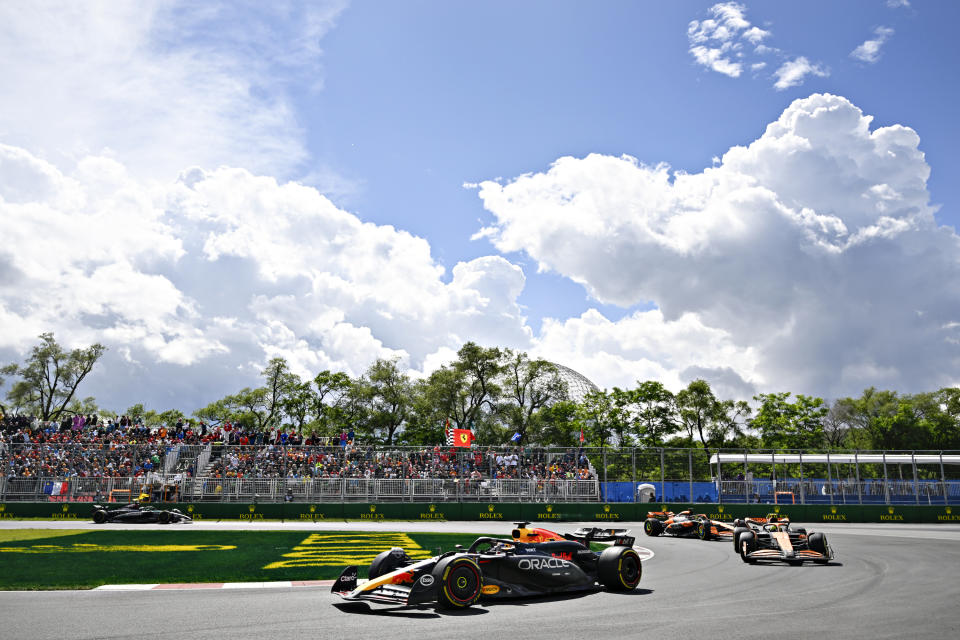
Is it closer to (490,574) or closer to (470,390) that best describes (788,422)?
(470,390)

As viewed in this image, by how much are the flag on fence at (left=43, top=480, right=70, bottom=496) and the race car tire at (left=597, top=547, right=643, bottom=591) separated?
30349 millimetres

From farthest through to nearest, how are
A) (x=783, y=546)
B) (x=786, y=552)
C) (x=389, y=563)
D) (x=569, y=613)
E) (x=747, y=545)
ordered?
(x=747, y=545)
(x=783, y=546)
(x=786, y=552)
(x=389, y=563)
(x=569, y=613)

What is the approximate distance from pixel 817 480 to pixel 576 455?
12.8 meters

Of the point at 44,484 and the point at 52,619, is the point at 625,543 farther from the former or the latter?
the point at 44,484

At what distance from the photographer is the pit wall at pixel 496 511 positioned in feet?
105

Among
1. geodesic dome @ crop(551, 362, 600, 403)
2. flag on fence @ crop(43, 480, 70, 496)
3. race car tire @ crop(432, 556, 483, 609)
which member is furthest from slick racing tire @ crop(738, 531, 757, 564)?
geodesic dome @ crop(551, 362, 600, 403)

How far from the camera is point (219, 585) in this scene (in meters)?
11.8

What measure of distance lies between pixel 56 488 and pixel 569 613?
31618 mm

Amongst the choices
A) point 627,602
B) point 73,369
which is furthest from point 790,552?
point 73,369

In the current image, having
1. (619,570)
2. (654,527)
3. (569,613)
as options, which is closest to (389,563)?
(569,613)

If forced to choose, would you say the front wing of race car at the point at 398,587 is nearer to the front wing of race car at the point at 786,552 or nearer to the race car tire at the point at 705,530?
the front wing of race car at the point at 786,552

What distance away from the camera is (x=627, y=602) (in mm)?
10102

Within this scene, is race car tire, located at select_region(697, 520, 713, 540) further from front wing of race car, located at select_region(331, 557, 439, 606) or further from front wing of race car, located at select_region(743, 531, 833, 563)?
front wing of race car, located at select_region(331, 557, 439, 606)

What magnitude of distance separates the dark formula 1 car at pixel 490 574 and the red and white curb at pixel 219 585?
199cm
